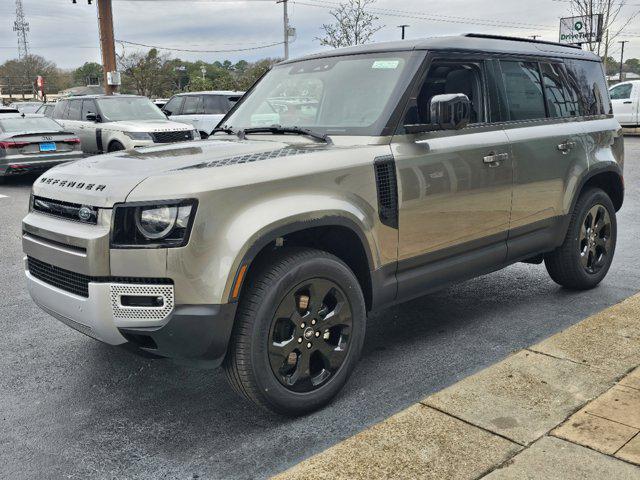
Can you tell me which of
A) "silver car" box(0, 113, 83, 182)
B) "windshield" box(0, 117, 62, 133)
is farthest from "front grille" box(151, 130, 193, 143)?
"windshield" box(0, 117, 62, 133)

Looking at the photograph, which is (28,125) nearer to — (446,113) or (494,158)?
(494,158)

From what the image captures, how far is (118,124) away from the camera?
1460 cm

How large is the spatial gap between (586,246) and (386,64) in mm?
2465

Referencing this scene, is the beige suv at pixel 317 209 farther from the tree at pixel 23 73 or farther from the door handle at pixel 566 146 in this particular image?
the tree at pixel 23 73

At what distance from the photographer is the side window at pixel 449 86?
402 cm

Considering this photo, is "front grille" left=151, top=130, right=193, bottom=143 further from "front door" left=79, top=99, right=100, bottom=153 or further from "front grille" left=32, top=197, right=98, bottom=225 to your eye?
"front grille" left=32, top=197, right=98, bottom=225

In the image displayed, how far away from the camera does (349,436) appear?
3.19 meters

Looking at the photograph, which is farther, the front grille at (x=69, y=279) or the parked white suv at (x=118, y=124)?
the parked white suv at (x=118, y=124)

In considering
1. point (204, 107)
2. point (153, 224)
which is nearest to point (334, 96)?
point (153, 224)

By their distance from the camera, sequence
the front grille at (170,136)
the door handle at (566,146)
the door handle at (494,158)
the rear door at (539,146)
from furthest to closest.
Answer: the front grille at (170,136), the door handle at (566,146), the rear door at (539,146), the door handle at (494,158)

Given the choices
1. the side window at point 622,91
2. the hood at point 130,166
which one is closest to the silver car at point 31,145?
the hood at point 130,166

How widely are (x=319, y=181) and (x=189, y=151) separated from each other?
0.80m

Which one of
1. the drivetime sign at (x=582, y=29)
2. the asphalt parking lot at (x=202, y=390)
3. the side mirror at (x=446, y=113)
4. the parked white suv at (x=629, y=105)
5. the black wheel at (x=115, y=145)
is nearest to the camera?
the asphalt parking lot at (x=202, y=390)

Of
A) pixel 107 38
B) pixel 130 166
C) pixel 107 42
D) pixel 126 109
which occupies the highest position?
pixel 107 38
